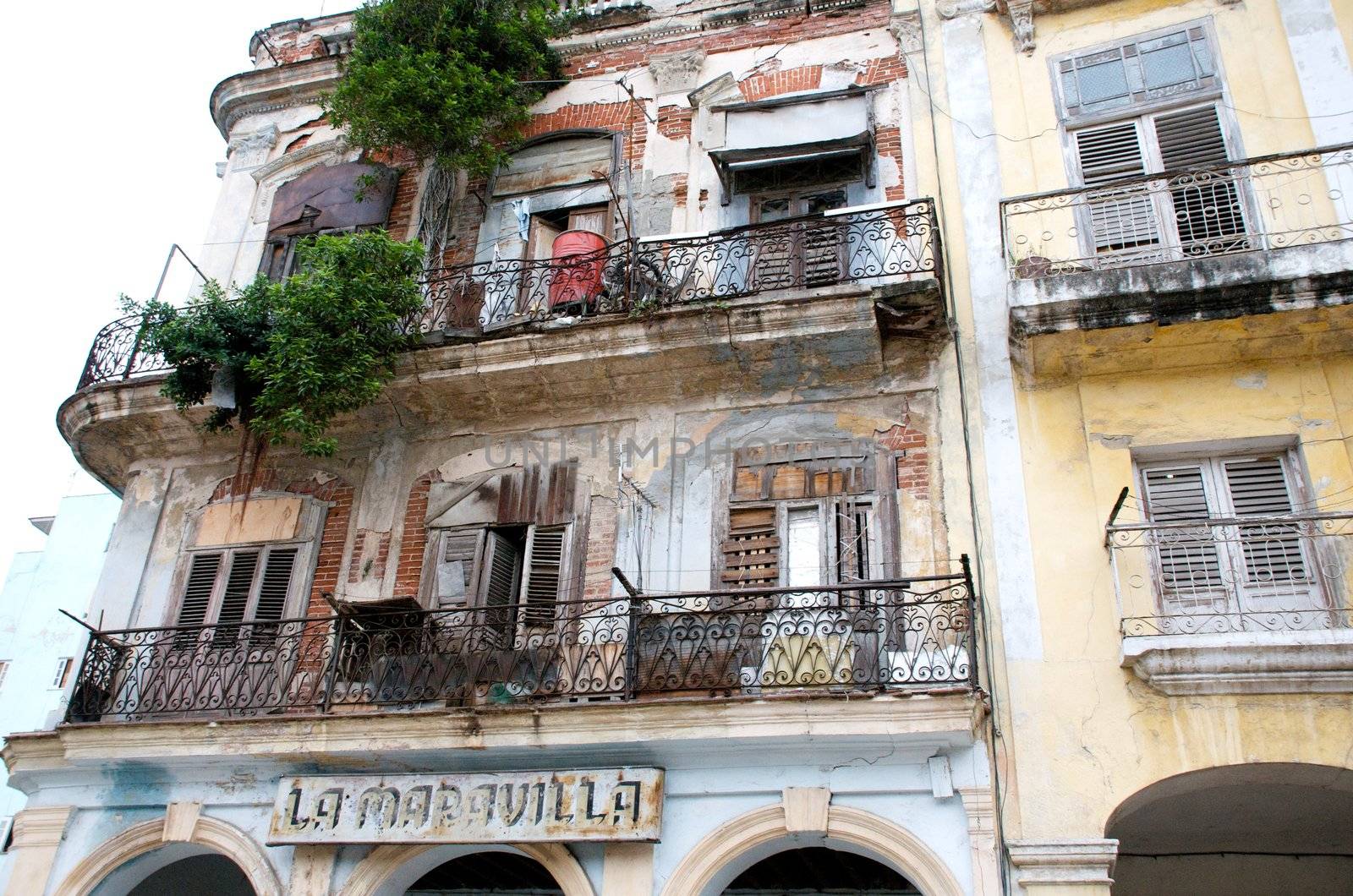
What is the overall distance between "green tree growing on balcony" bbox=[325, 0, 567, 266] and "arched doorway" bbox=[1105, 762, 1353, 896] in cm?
824

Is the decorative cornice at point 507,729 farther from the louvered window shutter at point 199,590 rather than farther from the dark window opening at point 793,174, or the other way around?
the dark window opening at point 793,174

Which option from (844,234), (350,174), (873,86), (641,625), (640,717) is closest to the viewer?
(640,717)

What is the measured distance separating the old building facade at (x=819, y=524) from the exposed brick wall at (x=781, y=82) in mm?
114

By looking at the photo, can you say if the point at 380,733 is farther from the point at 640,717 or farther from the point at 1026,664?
the point at 1026,664

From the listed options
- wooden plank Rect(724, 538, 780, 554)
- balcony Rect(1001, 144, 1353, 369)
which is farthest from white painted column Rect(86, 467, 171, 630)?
balcony Rect(1001, 144, 1353, 369)

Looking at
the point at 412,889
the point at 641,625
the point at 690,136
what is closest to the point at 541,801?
the point at 641,625

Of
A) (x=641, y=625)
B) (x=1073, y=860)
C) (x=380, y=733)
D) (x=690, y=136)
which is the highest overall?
(x=690, y=136)

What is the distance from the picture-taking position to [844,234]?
392 inches

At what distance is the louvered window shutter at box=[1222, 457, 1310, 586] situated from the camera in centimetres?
786

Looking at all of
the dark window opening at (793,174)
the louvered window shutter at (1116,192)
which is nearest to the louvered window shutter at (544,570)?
the dark window opening at (793,174)

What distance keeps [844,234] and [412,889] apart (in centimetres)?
716

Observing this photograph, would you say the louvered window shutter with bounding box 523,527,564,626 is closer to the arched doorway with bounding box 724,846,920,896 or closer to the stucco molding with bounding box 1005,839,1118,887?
the arched doorway with bounding box 724,846,920,896

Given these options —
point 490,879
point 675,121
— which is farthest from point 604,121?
point 490,879

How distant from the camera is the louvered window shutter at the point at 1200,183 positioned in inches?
355
